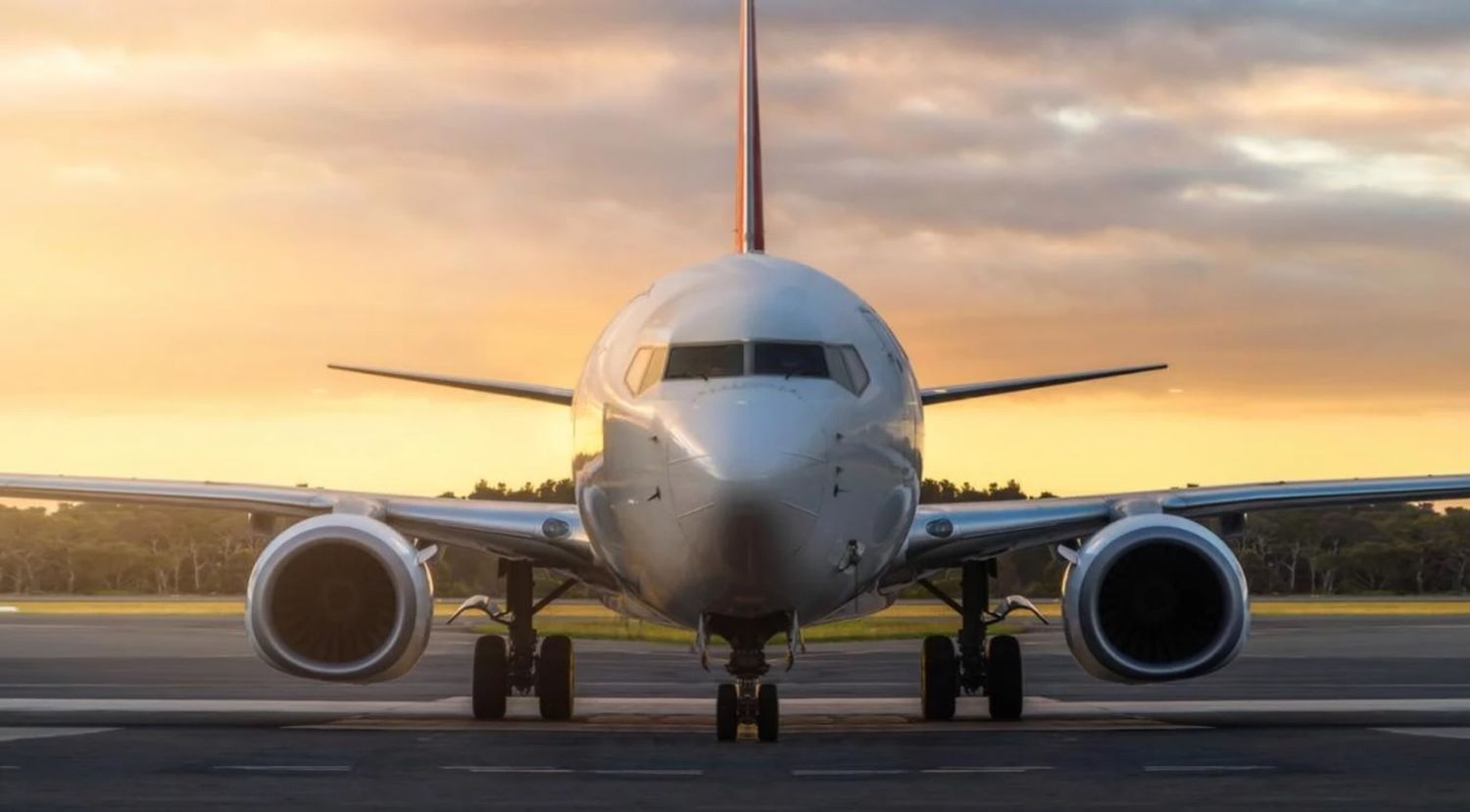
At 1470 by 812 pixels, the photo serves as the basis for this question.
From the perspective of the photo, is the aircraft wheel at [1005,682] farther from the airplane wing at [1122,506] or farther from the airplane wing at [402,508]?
the airplane wing at [402,508]

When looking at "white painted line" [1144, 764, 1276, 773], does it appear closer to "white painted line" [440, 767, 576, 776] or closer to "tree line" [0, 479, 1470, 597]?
"white painted line" [440, 767, 576, 776]

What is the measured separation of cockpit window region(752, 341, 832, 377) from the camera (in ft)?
52.9

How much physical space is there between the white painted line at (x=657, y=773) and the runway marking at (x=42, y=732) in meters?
5.53

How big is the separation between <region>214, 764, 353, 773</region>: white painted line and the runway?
0.09ft

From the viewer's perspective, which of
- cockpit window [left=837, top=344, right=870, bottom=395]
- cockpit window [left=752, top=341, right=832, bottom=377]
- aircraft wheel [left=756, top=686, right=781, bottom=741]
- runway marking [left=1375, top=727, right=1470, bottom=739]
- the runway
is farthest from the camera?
runway marking [left=1375, top=727, right=1470, bottom=739]

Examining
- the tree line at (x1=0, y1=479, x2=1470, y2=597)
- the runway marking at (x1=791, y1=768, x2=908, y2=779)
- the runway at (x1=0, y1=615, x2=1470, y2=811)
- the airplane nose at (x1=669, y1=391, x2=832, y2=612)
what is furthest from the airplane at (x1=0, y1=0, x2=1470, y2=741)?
the tree line at (x1=0, y1=479, x2=1470, y2=597)

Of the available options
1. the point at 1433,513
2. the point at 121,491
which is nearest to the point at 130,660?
the point at 121,491

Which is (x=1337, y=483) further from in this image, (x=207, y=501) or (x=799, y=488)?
(x=207, y=501)

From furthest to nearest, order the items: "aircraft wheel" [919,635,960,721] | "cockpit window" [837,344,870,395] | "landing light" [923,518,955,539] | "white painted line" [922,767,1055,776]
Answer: "aircraft wheel" [919,635,960,721] < "landing light" [923,518,955,539] < "cockpit window" [837,344,870,395] < "white painted line" [922,767,1055,776]

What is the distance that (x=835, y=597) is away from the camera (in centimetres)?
1688

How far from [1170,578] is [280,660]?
8047 millimetres

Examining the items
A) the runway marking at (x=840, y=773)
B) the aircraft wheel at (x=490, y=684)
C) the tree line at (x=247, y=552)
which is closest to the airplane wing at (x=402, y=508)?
the aircraft wheel at (x=490, y=684)

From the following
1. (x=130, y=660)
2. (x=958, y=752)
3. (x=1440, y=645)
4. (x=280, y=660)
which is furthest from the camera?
(x=1440, y=645)

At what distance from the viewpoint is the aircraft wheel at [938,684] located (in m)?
21.6
